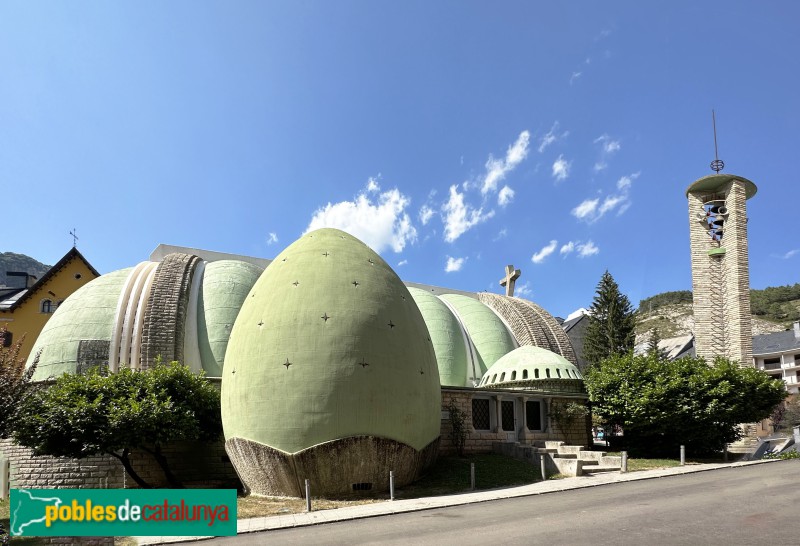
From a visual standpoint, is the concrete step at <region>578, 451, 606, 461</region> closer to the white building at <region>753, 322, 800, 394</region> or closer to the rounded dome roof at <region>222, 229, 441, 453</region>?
the rounded dome roof at <region>222, 229, 441, 453</region>

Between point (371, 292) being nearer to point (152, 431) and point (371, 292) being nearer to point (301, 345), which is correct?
point (301, 345)

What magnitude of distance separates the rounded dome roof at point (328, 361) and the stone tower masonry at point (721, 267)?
22219 mm

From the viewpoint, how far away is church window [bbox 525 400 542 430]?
25.4 m

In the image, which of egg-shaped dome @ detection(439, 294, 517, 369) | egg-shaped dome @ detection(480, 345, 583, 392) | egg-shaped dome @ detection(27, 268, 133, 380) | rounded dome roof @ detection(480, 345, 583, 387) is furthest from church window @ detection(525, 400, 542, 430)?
egg-shaped dome @ detection(27, 268, 133, 380)

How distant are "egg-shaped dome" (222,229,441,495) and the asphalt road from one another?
3.28m

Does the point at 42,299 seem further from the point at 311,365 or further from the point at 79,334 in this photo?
the point at 311,365

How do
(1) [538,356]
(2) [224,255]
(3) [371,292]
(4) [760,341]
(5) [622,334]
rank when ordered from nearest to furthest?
(3) [371,292] < (1) [538,356] < (2) [224,255] < (5) [622,334] < (4) [760,341]

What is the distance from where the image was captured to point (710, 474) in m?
20.6

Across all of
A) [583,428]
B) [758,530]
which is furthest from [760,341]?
[758,530]

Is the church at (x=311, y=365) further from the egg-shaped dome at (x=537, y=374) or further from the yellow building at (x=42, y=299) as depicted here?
the yellow building at (x=42, y=299)

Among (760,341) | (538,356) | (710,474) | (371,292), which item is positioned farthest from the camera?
(760,341)

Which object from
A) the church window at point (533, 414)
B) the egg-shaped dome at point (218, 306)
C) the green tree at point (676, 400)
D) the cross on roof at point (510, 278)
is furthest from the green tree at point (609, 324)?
the egg-shaped dome at point (218, 306)

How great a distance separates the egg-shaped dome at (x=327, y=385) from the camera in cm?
1700

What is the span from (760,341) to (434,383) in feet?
230
